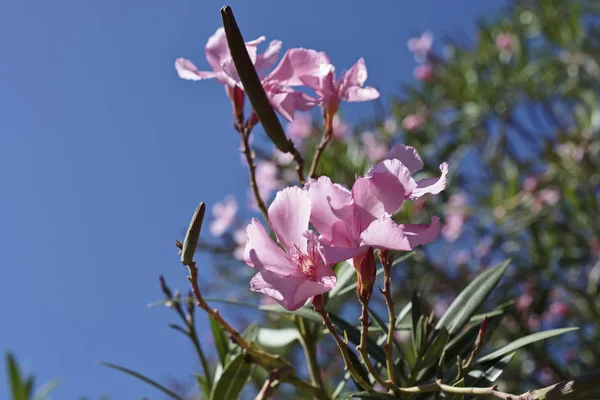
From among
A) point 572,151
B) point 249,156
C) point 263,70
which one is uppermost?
point 263,70

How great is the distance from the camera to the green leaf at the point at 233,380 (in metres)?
0.73

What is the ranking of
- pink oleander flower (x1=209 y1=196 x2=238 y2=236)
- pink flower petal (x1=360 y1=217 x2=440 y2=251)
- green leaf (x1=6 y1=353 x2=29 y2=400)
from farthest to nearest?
pink oleander flower (x1=209 y1=196 x2=238 y2=236), green leaf (x1=6 y1=353 x2=29 y2=400), pink flower petal (x1=360 y1=217 x2=440 y2=251)

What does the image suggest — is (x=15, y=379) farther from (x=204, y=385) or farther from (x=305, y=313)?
(x=305, y=313)

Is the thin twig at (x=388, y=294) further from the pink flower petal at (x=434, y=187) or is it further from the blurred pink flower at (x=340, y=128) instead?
the blurred pink flower at (x=340, y=128)

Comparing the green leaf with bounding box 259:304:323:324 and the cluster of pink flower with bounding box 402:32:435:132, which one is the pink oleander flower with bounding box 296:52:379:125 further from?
the cluster of pink flower with bounding box 402:32:435:132

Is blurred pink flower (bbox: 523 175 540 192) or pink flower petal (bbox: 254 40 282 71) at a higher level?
pink flower petal (bbox: 254 40 282 71)

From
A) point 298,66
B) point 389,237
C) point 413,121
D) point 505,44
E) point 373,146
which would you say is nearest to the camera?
point 389,237

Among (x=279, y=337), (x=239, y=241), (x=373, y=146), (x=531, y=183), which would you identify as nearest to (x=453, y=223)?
(x=531, y=183)

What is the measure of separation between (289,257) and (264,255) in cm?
3

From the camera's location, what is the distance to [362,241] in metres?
0.56

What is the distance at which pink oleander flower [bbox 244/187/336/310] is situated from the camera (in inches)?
22.8

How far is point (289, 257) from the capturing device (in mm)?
604

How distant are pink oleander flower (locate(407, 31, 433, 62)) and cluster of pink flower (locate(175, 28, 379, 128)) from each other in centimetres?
265

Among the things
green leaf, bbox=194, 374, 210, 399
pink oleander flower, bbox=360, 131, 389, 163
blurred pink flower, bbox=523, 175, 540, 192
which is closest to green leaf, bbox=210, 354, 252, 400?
green leaf, bbox=194, 374, 210, 399
